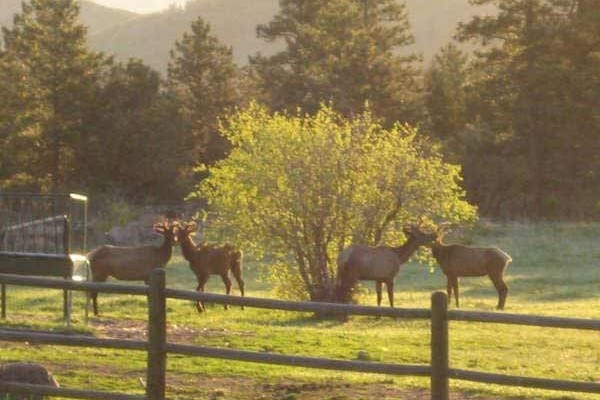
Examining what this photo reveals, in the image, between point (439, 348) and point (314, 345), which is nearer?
point (439, 348)

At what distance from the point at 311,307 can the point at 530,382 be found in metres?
1.92

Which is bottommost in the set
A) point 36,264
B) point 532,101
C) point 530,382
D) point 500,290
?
point 530,382

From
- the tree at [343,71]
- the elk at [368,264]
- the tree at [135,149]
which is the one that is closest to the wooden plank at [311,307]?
the elk at [368,264]

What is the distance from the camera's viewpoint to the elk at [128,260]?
26000 mm

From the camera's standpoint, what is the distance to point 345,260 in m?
A: 25.6

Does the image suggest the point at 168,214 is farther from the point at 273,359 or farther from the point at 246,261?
the point at 273,359

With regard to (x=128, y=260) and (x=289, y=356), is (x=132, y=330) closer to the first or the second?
(x=128, y=260)

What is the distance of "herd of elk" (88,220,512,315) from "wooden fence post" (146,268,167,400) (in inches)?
524

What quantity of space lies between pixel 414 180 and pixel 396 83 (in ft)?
143

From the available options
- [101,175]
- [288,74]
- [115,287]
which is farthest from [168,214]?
[115,287]

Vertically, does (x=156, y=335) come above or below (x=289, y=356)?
above

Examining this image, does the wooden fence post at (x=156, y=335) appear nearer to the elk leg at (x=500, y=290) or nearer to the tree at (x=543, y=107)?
the elk leg at (x=500, y=290)

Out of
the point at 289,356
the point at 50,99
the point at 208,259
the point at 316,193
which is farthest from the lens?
the point at 50,99

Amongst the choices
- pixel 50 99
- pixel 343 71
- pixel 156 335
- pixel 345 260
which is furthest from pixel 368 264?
pixel 343 71
